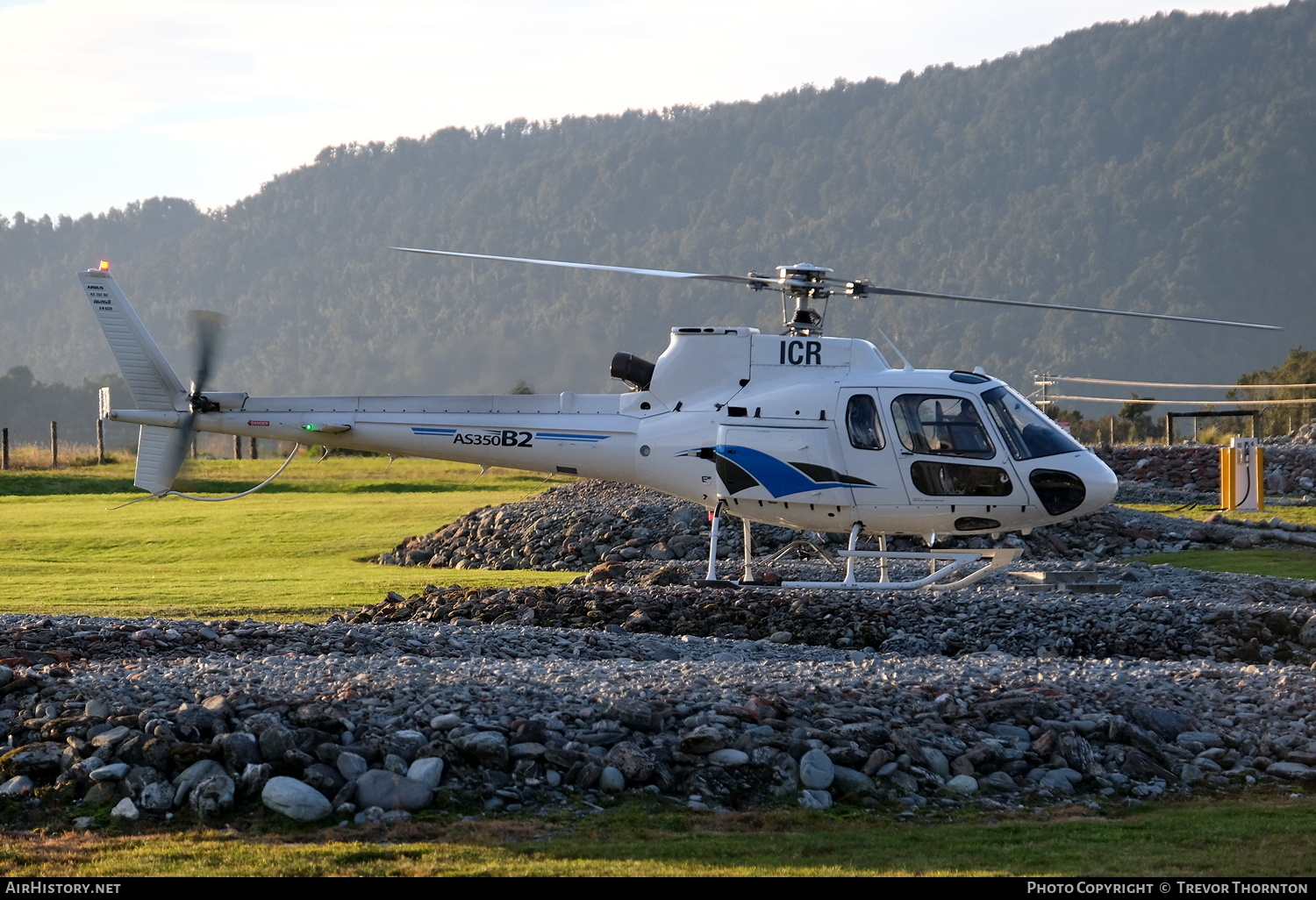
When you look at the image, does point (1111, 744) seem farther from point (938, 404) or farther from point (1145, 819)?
point (938, 404)

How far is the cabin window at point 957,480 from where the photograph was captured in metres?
15.1

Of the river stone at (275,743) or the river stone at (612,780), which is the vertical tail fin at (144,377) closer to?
the river stone at (275,743)

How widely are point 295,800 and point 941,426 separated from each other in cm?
958

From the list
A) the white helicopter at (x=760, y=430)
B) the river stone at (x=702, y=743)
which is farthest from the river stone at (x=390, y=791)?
the white helicopter at (x=760, y=430)

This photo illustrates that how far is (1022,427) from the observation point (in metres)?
15.2

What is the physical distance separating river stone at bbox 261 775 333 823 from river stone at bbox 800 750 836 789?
258cm

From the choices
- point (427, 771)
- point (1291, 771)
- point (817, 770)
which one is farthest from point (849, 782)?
point (1291, 771)

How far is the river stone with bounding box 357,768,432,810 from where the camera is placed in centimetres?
735

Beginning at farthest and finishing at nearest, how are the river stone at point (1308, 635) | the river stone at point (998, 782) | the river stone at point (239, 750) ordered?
the river stone at point (1308, 635) < the river stone at point (998, 782) < the river stone at point (239, 750)

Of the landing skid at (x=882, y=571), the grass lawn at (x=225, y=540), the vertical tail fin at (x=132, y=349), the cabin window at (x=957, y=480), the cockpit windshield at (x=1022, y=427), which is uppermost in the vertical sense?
the vertical tail fin at (x=132, y=349)

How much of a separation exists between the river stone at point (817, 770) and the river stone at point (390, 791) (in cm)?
207

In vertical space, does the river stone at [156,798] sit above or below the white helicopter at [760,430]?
below
